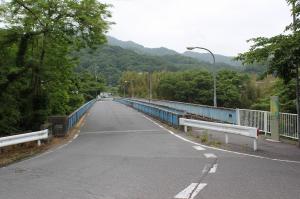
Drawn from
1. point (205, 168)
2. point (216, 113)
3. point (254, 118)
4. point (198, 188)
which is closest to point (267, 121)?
point (254, 118)

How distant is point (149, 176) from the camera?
964cm

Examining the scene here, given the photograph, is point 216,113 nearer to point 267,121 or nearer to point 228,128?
point 267,121

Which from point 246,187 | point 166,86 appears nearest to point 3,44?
point 246,187

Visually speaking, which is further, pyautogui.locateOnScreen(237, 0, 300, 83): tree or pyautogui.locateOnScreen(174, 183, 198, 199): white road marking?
pyautogui.locateOnScreen(237, 0, 300, 83): tree

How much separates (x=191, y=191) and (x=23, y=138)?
9685 millimetres

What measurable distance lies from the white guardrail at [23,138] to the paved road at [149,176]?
56.0 inches

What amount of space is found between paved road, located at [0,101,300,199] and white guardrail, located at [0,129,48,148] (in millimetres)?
1423

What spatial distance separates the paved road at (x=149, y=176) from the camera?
784cm

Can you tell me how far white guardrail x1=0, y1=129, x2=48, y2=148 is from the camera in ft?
48.4

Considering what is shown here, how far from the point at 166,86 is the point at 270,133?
7950 centimetres

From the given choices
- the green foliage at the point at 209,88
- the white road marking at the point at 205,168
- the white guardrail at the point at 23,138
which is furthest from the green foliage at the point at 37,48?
the green foliage at the point at 209,88

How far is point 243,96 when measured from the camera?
282 feet

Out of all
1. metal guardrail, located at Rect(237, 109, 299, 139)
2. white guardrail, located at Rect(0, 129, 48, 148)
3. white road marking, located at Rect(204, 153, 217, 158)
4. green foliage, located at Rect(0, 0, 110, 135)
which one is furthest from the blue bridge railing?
white guardrail, located at Rect(0, 129, 48, 148)

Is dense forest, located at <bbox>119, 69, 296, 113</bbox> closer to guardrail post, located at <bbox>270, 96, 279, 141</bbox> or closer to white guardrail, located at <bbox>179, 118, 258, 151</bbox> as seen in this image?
white guardrail, located at <bbox>179, 118, 258, 151</bbox>
